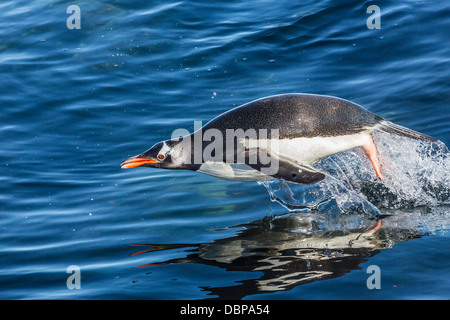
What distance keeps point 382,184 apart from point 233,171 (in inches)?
62.6

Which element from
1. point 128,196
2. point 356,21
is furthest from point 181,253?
point 356,21

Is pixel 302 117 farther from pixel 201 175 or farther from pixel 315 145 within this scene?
pixel 201 175

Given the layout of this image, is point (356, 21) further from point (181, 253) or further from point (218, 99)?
point (181, 253)

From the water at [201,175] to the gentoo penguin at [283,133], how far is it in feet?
1.71

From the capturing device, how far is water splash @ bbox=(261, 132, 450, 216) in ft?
19.1

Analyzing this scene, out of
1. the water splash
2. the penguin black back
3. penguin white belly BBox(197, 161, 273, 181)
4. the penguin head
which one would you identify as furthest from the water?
the penguin black back

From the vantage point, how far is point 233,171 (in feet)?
18.7

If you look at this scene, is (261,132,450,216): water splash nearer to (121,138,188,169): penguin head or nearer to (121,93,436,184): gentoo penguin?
(121,93,436,184): gentoo penguin

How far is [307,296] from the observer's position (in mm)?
4145

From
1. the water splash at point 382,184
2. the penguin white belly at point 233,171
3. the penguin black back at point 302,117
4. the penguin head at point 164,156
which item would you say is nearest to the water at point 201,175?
the water splash at point 382,184

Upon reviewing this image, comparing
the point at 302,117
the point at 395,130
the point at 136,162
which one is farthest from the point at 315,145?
the point at 136,162

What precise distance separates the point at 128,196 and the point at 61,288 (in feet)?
6.94

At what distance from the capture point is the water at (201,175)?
15.3 ft
